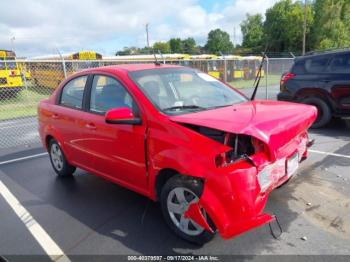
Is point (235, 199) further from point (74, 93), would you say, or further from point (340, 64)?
point (340, 64)

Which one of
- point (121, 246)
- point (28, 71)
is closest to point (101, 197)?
point (121, 246)

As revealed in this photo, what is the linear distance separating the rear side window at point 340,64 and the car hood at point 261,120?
13.3ft

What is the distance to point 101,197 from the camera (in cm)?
429

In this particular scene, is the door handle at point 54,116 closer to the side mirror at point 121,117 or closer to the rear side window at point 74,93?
the rear side window at point 74,93

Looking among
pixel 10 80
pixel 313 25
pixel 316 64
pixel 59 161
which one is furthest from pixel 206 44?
pixel 59 161

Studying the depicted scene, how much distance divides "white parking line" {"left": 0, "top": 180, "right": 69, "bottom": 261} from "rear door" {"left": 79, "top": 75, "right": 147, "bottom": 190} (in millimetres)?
959

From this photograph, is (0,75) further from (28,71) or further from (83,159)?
(83,159)

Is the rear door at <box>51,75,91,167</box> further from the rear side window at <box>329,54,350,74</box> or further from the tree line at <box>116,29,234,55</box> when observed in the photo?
the tree line at <box>116,29,234,55</box>

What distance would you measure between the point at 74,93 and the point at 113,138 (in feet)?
4.27

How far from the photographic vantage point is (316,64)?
737 centimetres

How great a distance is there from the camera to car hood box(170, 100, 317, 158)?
270 cm

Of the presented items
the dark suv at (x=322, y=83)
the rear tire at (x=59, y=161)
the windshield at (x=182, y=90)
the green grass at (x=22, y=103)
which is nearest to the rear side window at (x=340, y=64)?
the dark suv at (x=322, y=83)

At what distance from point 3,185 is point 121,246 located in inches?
110

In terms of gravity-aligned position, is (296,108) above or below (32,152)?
above
